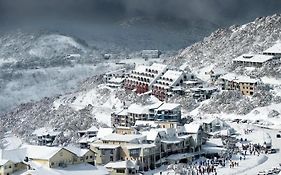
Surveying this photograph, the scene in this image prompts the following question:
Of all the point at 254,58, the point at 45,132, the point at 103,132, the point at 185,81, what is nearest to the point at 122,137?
the point at 103,132

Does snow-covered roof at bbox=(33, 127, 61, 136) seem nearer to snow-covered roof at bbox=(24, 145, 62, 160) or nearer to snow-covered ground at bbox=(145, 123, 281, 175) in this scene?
snow-covered ground at bbox=(145, 123, 281, 175)

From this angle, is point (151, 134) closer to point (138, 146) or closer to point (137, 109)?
point (138, 146)

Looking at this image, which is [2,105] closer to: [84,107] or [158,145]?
[84,107]

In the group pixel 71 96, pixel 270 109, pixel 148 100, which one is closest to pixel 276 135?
pixel 270 109

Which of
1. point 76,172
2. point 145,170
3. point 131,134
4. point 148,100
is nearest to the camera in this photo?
point 76,172

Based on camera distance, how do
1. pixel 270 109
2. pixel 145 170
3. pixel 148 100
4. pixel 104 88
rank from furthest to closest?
1. pixel 104 88
2. pixel 148 100
3. pixel 270 109
4. pixel 145 170

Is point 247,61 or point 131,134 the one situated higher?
point 247,61

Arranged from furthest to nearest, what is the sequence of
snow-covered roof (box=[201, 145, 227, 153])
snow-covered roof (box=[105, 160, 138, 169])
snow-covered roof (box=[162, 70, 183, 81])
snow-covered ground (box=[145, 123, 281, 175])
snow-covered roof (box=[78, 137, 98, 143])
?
snow-covered roof (box=[162, 70, 183, 81]) → snow-covered roof (box=[78, 137, 98, 143]) → snow-covered roof (box=[201, 145, 227, 153]) → snow-covered roof (box=[105, 160, 138, 169]) → snow-covered ground (box=[145, 123, 281, 175])

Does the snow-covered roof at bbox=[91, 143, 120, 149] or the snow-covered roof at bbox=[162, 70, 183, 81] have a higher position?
the snow-covered roof at bbox=[162, 70, 183, 81]

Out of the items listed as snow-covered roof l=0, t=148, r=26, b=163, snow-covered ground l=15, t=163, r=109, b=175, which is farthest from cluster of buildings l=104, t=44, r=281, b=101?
snow-covered roof l=0, t=148, r=26, b=163
